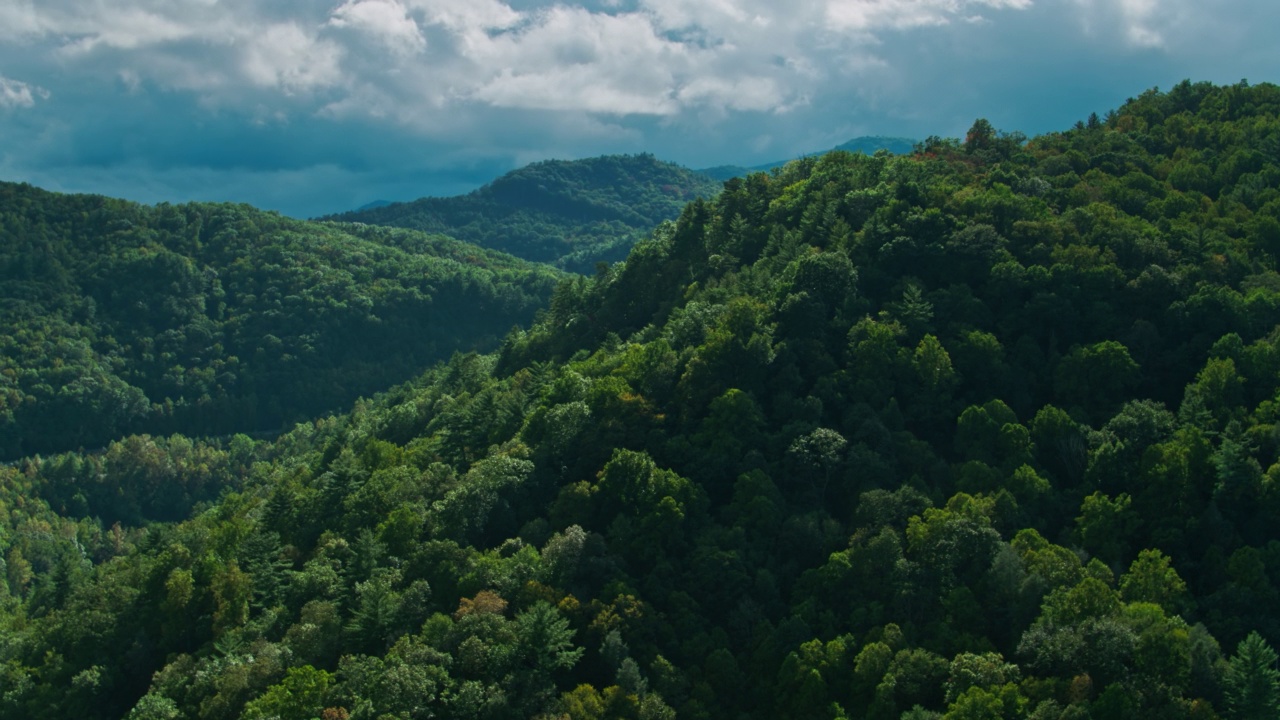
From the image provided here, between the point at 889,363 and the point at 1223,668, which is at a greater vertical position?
the point at 889,363

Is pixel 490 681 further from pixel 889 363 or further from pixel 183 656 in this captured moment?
pixel 889 363

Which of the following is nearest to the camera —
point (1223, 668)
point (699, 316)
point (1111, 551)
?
point (1223, 668)

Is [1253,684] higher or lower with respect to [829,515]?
lower

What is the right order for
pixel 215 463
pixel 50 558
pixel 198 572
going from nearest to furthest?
1. pixel 198 572
2. pixel 50 558
3. pixel 215 463

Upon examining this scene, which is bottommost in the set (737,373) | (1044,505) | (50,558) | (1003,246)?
(50,558)

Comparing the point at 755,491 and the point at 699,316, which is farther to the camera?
the point at 699,316

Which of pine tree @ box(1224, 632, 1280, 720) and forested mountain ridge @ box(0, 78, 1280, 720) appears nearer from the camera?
pine tree @ box(1224, 632, 1280, 720)

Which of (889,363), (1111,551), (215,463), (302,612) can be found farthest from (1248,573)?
(215,463)

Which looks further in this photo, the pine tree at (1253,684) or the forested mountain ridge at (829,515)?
the forested mountain ridge at (829,515)
